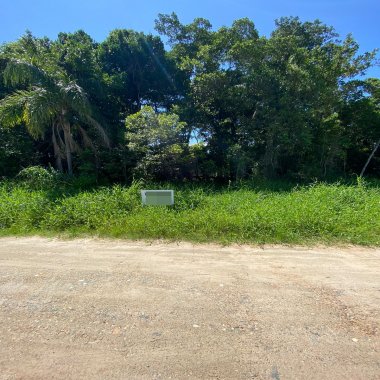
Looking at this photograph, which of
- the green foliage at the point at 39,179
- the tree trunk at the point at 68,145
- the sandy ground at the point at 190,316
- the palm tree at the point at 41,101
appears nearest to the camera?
the sandy ground at the point at 190,316

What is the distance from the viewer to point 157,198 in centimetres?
640

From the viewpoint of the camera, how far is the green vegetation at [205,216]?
488cm

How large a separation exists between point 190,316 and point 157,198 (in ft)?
13.6

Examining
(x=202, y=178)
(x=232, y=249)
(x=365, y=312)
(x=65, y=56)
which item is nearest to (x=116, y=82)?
(x=65, y=56)

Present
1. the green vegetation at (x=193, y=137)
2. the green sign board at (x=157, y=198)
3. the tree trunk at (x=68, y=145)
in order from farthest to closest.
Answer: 1. the tree trunk at (x=68, y=145)
2. the green sign board at (x=157, y=198)
3. the green vegetation at (x=193, y=137)

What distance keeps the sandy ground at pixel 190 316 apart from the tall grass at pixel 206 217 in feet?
2.88

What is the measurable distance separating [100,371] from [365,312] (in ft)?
8.31

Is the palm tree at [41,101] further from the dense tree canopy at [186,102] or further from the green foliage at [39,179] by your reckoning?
the green foliage at [39,179]

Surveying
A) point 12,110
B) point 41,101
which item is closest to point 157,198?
point 41,101

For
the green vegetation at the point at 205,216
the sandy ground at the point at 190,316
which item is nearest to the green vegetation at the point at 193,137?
the green vegetation at the point at 205,216

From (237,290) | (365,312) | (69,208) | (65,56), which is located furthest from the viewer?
(65,56)

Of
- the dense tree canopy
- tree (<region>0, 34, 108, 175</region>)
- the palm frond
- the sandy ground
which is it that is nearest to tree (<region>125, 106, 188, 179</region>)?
the dense tree canopy

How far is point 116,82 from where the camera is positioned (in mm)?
10977

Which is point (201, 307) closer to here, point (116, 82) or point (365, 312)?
point (365, 312)
